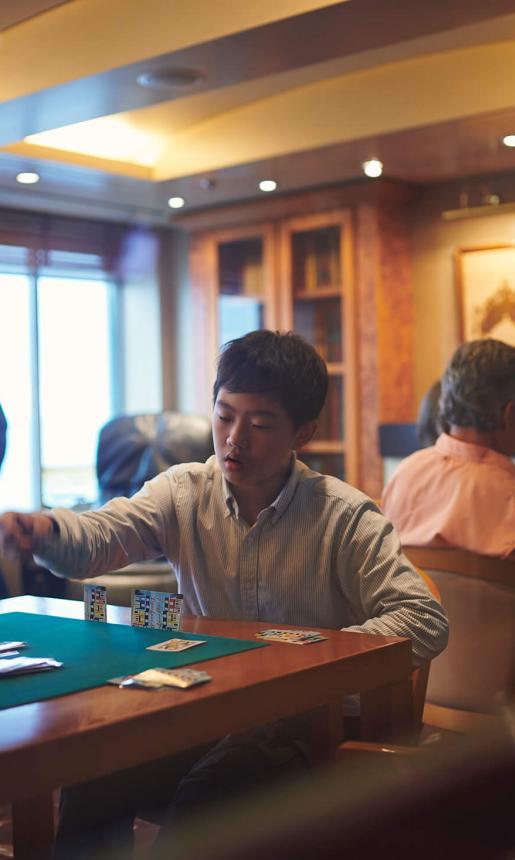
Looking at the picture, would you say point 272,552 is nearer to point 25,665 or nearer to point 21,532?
point 21,532

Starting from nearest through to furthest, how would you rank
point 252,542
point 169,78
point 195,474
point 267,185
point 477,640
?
1. point 252,542
2. point 195,474
3. point 477,640
4. point 169,78
5. point 267,185

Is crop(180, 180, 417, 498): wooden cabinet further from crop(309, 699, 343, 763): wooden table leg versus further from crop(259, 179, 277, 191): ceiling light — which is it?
crop(309, 699, 343, 763): wooden table leg

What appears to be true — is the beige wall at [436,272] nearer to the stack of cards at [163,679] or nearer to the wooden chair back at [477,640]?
the wooden chair back at [477,640]

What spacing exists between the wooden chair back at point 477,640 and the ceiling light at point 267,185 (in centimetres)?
305

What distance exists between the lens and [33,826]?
1.49m

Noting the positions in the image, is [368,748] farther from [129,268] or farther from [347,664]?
[129,268]

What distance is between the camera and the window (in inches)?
225

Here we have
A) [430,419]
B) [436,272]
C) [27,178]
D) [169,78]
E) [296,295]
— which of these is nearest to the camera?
[169,78]

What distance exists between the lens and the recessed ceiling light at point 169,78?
11.4 feet

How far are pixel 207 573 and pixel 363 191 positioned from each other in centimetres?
349

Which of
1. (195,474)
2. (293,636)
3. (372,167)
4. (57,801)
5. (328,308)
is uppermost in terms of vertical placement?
(372,167)

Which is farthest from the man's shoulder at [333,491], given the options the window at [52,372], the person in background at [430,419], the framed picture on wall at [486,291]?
the window at [52,372]

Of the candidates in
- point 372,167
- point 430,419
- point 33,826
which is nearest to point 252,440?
point 33,826

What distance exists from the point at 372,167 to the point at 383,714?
139 inches
